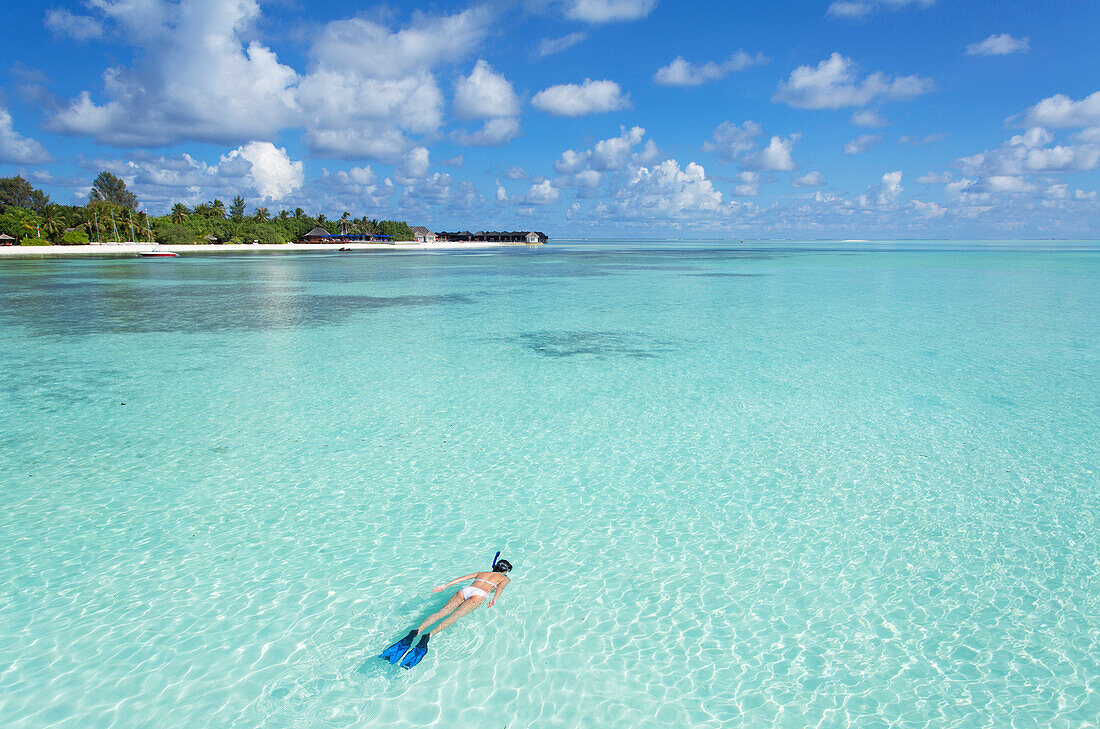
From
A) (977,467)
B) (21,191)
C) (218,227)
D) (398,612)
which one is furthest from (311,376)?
(21,191)

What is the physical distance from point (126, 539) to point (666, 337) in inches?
468

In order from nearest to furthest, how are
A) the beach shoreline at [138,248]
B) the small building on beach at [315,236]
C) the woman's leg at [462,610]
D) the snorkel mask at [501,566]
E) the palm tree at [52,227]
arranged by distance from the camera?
the woman's leg at [462,610], the snorkel mask at [501,566], the beach shoreline at [138,248], the palm tree at [52,227], the small building on beach at [315,236]

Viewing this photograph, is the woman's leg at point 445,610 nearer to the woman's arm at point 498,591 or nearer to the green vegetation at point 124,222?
the woman's arm at point 498,591

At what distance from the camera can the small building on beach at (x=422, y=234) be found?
124 metres

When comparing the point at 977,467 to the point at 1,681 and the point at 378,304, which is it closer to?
the point at 1,681

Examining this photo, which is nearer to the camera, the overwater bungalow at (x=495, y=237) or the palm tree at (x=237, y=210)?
the palm tree at (x=237, y=210)

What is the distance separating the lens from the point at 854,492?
618 centimetres

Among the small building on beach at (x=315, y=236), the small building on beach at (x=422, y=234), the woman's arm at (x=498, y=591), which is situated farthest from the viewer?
the small building on beach at (x=422, y=234)

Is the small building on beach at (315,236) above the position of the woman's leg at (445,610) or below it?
above

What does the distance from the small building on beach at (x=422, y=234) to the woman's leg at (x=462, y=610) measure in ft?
407

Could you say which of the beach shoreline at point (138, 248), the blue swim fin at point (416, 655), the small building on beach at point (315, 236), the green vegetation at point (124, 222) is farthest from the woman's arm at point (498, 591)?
the small building on beach at point (315, 236)

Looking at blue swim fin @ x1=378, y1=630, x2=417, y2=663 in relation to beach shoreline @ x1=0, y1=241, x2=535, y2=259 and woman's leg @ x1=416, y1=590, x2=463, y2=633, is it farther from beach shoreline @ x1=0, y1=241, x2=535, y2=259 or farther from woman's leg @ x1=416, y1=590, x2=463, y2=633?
beach shoreline @ x1=0, y1=241, x2=535, y2=259

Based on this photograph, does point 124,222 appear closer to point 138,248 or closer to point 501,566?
point 138,248

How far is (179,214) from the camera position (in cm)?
8181
